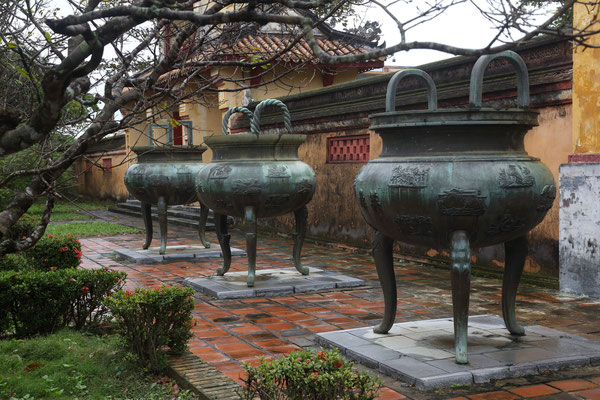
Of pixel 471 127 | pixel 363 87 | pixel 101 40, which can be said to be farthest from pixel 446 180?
pixel 363 87

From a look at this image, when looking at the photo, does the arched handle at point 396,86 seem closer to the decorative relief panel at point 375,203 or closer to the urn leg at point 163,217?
the decorative relief panel at point 375,203

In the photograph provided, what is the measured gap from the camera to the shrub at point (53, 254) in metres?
7.50

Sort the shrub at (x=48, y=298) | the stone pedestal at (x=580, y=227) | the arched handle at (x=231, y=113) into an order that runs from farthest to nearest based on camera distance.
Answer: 1. the arched handle at (x=231, y=113)
2. the stone pedestal at (x=580, y=227)
3. the shrub at (x=48, y=298)

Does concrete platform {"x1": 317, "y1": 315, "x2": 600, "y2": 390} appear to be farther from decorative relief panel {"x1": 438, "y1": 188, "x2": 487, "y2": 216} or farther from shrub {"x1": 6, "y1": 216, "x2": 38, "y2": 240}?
shrub {"x1": 6, "y1": 216, "x2": 38, "y2": 240}

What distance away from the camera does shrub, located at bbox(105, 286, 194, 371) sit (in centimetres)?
438

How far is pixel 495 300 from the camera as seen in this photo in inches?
259

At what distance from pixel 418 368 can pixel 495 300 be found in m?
2.75

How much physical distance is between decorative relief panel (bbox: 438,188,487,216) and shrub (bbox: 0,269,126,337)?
277cm

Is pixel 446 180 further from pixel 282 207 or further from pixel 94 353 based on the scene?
pixel 282 207

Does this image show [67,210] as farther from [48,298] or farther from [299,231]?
[48,298]

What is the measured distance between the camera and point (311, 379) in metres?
2.99

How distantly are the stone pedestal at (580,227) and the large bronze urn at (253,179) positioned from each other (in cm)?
270

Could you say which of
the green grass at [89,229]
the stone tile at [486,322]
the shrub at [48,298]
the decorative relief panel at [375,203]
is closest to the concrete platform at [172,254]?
the green grass at [89,229]

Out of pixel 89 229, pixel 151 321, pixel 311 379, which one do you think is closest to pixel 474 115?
pixel 311 379
